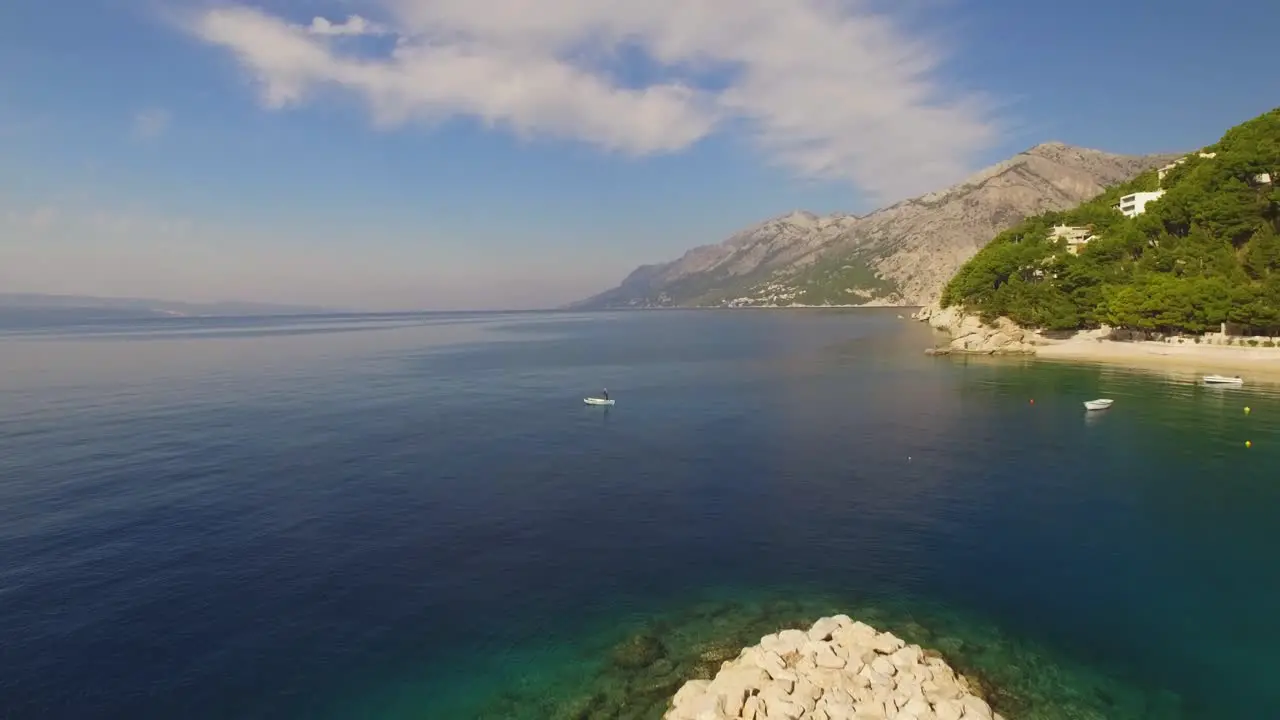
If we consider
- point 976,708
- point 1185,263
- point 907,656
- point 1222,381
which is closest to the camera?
point 976,708

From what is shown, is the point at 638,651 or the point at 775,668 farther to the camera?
the point at 638,651

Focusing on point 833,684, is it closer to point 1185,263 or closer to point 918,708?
point 918,708

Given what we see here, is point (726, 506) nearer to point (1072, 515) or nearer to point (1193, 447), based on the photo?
point (1072, 515)

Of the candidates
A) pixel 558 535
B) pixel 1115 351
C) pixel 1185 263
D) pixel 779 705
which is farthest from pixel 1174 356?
pixel 779 705

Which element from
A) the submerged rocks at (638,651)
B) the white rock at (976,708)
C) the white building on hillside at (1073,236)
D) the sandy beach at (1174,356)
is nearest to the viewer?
the white rock at (976,708)

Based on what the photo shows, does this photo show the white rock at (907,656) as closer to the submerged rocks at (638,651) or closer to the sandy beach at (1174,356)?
the submerged rocks at (638,651)

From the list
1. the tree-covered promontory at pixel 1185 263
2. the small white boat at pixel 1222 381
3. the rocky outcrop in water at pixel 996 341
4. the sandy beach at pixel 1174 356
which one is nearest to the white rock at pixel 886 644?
the small white boat at pixel 1222 381

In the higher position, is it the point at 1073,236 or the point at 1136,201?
the point at 1136,201
